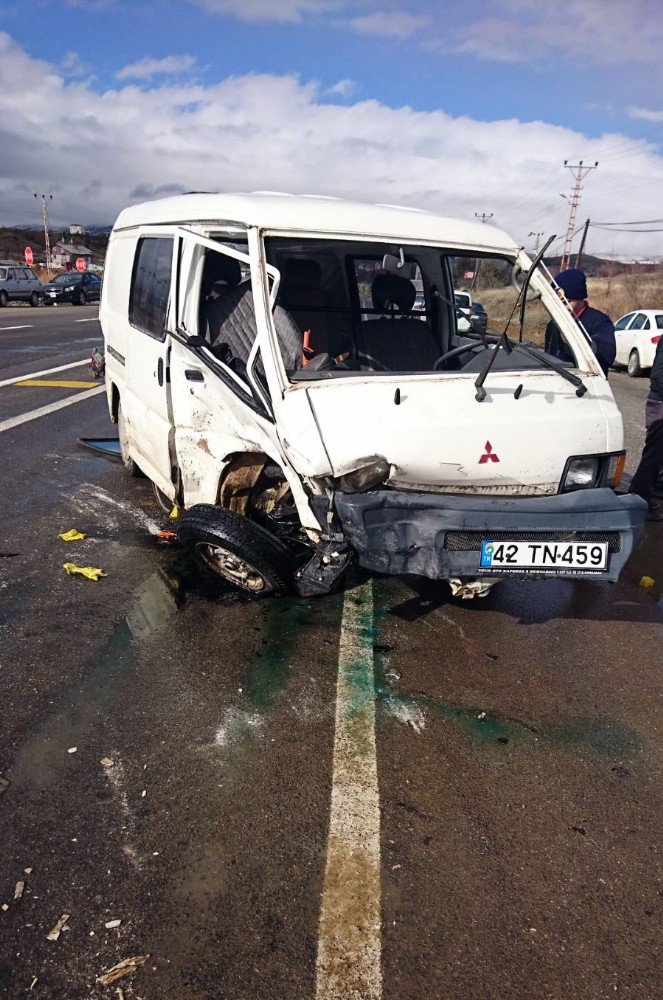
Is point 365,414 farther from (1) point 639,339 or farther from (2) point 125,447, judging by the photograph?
(1) point 639,339

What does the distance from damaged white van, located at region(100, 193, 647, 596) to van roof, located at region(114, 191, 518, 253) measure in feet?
0.05

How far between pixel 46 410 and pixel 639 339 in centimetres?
1358

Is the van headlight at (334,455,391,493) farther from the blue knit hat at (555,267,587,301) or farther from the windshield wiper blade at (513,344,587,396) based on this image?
the blue knit hat at (555,267,587,301)

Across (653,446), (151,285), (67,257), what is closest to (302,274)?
(151,285)

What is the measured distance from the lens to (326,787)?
A: 284 centimetres

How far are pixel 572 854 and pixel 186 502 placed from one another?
2.88 m

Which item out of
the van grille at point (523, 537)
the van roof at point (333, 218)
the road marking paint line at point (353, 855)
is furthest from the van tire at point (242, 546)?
the van roof at point (333, 218)

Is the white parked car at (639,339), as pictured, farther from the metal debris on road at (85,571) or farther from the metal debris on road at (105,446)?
the metal debris on road at (85,571)

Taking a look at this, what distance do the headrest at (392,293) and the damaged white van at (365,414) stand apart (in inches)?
0.9

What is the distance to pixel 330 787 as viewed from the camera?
2836 mm

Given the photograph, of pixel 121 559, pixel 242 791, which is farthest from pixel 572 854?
pixel 121 559

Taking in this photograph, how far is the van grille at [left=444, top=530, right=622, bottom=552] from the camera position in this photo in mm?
3379

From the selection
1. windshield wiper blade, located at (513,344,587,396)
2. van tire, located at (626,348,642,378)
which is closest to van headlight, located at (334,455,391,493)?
windshield wiper blade, located at (513,344,587,396)

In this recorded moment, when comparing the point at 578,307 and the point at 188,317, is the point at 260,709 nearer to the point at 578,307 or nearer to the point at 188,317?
the point at 188,317
